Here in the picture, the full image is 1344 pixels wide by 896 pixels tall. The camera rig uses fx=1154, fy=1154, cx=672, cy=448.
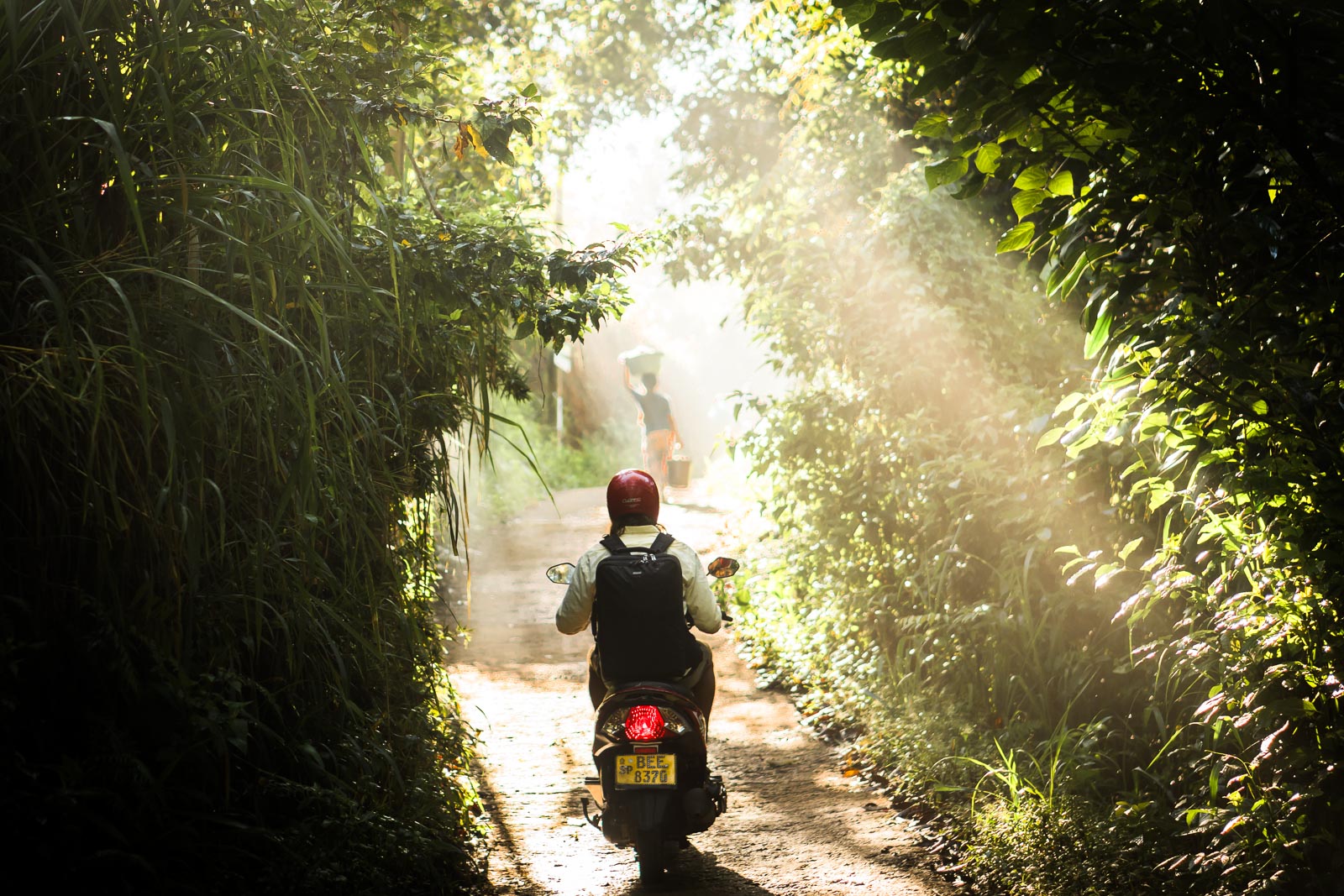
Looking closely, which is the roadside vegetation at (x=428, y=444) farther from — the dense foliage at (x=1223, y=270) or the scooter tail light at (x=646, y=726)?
the scooter tail light at (x=646, y=726)

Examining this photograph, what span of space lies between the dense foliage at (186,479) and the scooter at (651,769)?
26.4 inches

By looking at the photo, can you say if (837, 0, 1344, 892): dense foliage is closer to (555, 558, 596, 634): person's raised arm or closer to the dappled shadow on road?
the dappled shadow on road

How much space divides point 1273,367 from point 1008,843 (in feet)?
7.33

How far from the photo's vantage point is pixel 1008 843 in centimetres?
469

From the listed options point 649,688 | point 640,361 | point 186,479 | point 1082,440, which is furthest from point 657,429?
point 186,479

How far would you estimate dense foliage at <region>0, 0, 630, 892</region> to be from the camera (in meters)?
3.17

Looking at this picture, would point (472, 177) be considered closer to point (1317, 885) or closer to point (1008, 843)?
point (1008, 843)

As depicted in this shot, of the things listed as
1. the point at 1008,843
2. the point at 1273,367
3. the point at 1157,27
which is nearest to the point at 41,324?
the point at 1157,27

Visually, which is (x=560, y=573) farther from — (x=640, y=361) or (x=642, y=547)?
(x=640, y=361)

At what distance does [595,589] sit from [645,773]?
812 mm

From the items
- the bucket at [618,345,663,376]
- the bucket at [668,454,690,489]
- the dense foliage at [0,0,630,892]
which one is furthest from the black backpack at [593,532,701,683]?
the bucket at [618,345,663,376]

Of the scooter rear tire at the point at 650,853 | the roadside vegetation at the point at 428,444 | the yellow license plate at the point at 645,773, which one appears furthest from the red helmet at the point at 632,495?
the scooter rear tire at the point at 650,853

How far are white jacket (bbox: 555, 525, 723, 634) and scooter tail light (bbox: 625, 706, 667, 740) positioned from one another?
0.52 m

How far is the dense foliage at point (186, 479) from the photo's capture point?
317 centimetres
